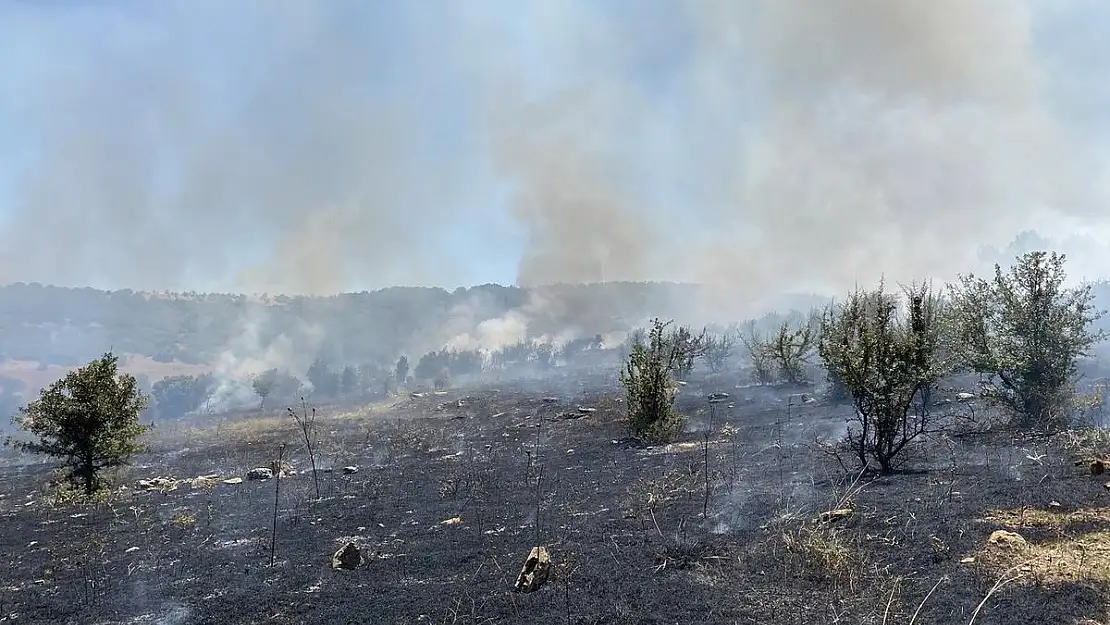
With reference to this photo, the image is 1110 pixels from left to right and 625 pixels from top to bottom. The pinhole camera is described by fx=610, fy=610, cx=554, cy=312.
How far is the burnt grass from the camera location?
7.61 metres

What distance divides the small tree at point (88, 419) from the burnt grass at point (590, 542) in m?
1.34

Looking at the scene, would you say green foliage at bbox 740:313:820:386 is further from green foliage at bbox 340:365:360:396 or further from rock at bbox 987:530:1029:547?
green foliage at bbox 340:365:360:396

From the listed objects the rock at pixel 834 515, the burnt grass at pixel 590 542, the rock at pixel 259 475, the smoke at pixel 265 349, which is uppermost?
the smoke at pixel 265 349

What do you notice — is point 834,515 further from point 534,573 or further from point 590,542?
point 534,573

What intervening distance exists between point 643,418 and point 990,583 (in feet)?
51.6

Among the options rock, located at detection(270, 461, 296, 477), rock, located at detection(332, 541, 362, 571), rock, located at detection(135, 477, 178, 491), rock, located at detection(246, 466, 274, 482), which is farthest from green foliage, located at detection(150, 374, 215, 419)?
rock, located at detection(332, 541, 362, 571)

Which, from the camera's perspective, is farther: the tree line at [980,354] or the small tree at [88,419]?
the small tree at [88,419]

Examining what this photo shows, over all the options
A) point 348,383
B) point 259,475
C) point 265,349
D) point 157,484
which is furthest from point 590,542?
point 265,349

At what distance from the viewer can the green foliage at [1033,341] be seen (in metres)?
17.8

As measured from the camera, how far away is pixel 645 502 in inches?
515

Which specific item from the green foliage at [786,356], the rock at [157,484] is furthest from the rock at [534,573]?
the green foliage at [786,356]

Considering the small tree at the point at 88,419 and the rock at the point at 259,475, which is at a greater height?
the small tree at the point at 88,419

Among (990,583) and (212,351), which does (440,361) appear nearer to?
(212,351)

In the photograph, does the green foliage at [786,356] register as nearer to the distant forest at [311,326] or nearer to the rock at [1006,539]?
the rock at [1006,539]
